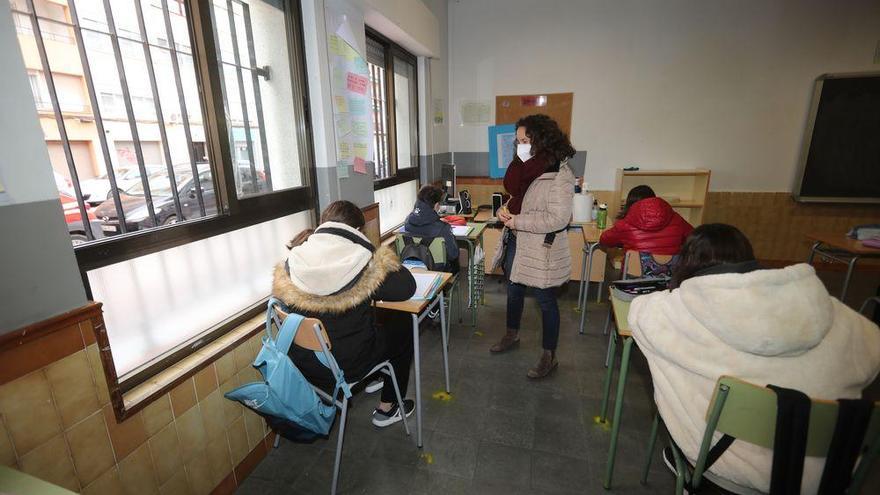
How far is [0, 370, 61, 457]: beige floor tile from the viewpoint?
96 cm

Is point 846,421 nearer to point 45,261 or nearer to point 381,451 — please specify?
point 381,451

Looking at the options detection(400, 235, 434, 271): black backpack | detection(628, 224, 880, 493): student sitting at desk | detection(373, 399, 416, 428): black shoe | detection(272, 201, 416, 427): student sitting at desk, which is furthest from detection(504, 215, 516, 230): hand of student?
detection(373, 399, 416, 428): black shoe

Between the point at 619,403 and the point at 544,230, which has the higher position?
the point at 544,230

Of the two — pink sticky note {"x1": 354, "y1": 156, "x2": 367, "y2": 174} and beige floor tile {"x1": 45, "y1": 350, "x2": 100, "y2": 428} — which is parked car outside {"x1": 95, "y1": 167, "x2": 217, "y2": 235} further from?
pink sticky note {"x1": 354, "y1": 156, "x2": 367, "y2": 174}

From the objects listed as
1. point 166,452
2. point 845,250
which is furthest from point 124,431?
point 845,250

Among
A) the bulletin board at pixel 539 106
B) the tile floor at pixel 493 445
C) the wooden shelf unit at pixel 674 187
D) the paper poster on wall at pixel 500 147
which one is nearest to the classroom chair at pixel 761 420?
the tile floor at pixel 493 445

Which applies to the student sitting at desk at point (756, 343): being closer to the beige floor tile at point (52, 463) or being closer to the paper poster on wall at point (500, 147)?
the beige floor tile at point (52, 463)

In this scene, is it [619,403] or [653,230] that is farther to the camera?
[653,230]

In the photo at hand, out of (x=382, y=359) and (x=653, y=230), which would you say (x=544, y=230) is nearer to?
(x=653, y=230)

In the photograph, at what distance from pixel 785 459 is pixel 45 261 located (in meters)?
1.96

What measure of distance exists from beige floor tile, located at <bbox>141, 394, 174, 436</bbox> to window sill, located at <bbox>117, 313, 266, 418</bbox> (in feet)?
0.07

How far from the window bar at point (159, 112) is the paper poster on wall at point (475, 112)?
12.7 ft

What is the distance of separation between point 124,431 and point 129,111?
3.61 feet

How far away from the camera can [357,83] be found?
2562 mm
